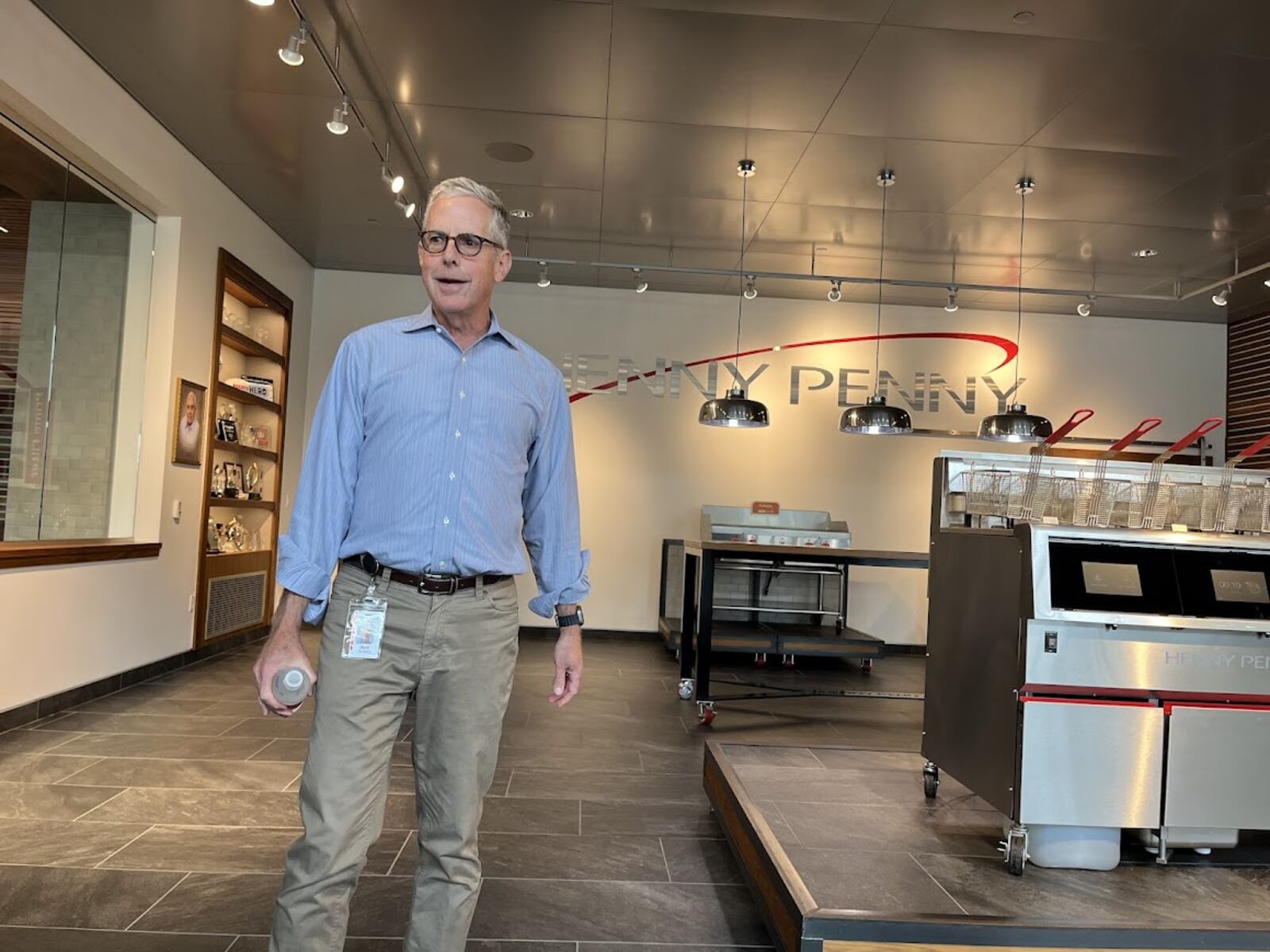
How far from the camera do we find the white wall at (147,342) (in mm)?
3881

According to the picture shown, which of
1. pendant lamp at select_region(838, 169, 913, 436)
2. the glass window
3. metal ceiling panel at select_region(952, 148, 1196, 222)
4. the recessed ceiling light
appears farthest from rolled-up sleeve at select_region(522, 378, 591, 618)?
metal ceiling panel at select_region(952, 148, 1196, 222)

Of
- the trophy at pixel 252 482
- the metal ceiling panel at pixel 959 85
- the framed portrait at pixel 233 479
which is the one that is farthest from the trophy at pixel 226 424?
the metal ceiling panel at pixel 959 85

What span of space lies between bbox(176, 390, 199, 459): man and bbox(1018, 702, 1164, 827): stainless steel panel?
4859 mm

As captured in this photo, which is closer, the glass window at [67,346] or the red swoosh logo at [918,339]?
the glass window at [67,346]

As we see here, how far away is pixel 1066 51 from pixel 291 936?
4.20 m

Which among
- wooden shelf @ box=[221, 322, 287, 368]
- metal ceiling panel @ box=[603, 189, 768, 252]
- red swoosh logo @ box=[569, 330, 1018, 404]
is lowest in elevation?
wooden shelf @ box=[221, 322, 287, 368]

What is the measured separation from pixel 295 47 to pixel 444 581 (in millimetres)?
2926

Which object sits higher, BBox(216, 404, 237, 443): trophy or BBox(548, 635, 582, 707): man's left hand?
BBox(216, 404, 237, 443): trophy

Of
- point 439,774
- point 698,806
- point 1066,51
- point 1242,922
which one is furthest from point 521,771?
point 1066,51

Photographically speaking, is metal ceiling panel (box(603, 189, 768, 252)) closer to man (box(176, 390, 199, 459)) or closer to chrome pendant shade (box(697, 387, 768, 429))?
chrome pendant shade (box(697, 387, 768, 429))

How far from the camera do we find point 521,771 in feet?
12.0

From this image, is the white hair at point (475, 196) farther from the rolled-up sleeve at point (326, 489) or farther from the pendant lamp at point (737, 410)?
the pendant lamp at point (737, 410)

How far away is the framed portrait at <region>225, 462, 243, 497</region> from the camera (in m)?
6.41

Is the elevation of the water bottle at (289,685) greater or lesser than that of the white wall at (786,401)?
lesser
